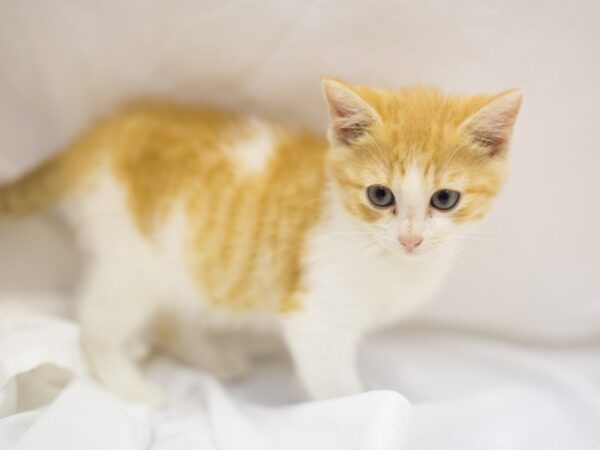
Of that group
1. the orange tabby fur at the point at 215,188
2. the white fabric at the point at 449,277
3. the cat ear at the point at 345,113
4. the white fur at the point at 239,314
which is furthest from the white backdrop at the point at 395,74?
the cat ear at the point at 345,113

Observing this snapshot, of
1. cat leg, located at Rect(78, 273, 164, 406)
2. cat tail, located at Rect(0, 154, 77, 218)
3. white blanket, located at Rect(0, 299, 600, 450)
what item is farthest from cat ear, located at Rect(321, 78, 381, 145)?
cat tail, located at Rect(0, 154, 77, 218)

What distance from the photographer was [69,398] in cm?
159

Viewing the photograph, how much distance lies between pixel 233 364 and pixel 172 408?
0.87 ft

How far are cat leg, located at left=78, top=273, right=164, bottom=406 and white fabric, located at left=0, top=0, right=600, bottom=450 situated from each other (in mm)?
67

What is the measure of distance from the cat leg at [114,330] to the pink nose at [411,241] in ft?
2.85

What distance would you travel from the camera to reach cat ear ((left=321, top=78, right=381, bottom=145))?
4.60 ft

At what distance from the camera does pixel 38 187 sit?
76.5 inches

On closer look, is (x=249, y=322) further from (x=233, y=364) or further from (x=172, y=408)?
(x=172, y=408)

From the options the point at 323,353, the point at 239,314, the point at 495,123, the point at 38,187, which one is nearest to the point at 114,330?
the point at 239,314

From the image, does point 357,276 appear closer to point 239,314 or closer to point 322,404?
point 322,404

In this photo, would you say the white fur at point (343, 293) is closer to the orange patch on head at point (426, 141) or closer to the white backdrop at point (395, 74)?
the orange patch on head at point (426, 141)

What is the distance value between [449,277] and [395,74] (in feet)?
2.29

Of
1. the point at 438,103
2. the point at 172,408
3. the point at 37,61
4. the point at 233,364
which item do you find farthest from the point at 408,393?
the point at 37,61

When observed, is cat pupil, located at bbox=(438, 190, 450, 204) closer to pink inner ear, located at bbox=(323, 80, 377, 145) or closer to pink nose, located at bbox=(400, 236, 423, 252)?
pink nose, located at bbox=(400, 236, 423, 252)
